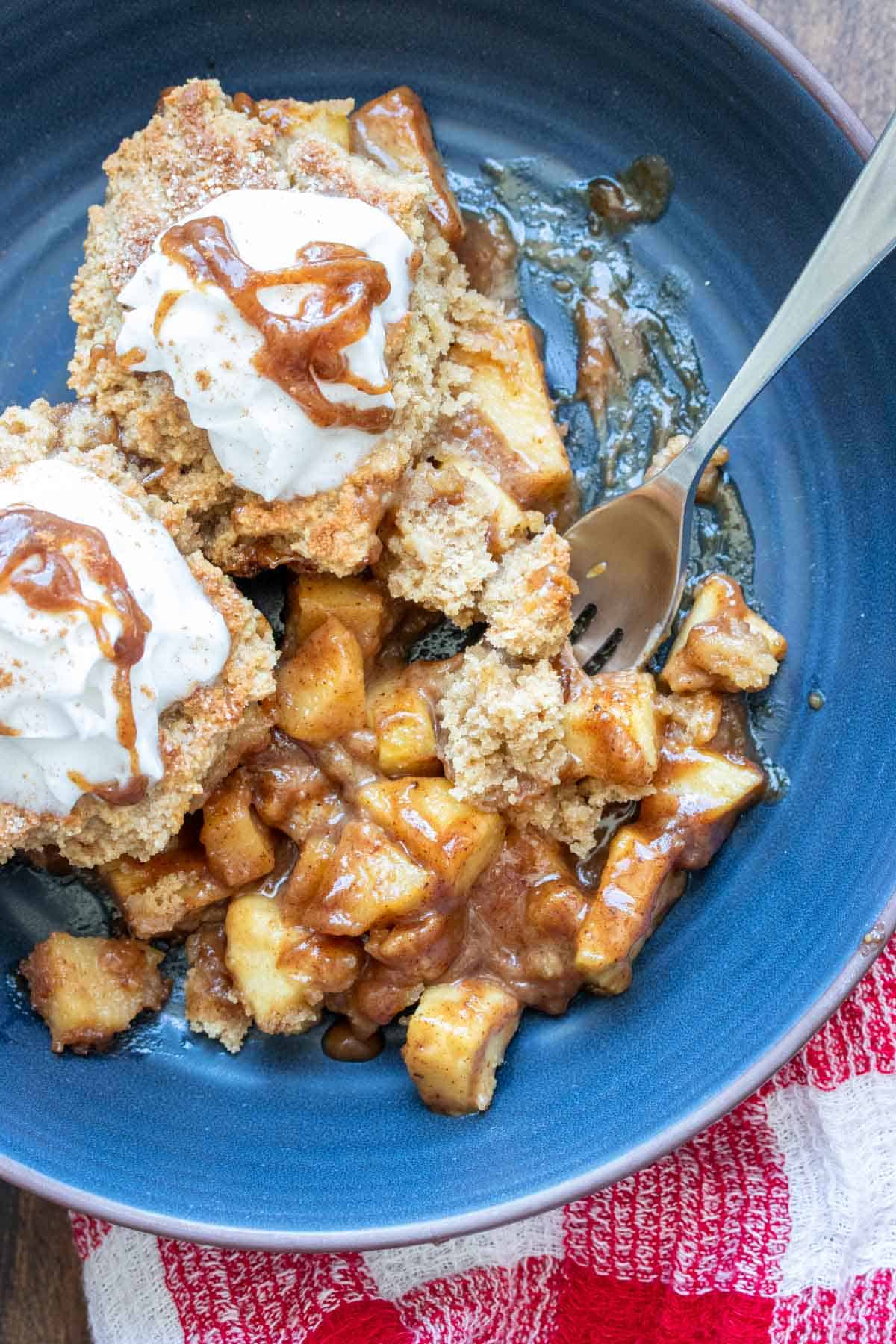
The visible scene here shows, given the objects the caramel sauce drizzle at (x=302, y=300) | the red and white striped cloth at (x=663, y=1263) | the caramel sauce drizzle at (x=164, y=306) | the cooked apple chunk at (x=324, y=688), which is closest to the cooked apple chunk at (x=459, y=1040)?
the red and white striped cloth at (x=663, y=1263)

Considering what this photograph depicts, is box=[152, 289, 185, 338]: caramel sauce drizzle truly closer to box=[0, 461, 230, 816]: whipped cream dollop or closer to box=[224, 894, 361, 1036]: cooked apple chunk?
box=[0, 461, 230, 816]: whipped cream dollop

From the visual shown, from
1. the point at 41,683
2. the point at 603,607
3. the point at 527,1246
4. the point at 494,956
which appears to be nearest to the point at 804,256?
the point at 603,607

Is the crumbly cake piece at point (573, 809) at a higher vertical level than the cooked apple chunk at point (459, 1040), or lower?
higher

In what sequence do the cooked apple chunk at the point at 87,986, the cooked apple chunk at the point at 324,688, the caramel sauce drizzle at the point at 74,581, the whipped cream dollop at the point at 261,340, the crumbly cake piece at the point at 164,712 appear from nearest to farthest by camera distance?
1. the caramel sauce drizzle at the point at 74,581
2. the whipped cream dollop at the point at 261,340
3. the crumbly cake piece at the point at 164,712
4. the cooked apple chunk at the point at 324,688
5. the cooked apple chunk at the point at 87,986

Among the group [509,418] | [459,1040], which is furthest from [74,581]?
[459,1040]

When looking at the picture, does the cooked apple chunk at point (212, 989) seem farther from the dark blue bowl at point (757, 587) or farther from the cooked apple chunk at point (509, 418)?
the cooked apple chunk at point (509, 418)

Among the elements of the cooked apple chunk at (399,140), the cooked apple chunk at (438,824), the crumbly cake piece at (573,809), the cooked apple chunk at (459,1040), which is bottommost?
the cooked apple chunk at (459,1040)

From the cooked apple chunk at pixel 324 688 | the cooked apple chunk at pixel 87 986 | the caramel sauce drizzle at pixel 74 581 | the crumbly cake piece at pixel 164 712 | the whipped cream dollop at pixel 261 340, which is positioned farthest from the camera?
the cooked apple chunk at pixel 87 986
